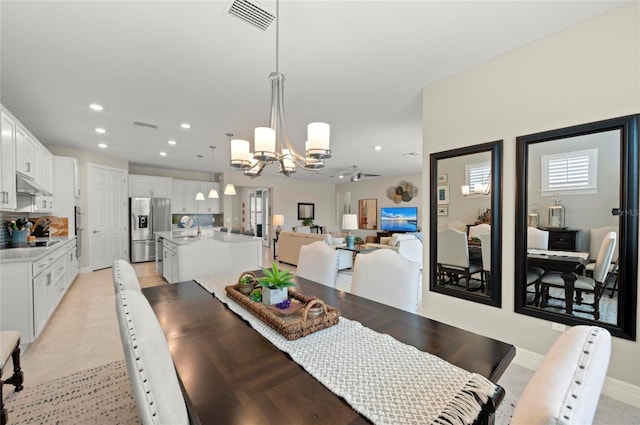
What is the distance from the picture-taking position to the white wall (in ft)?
5.93

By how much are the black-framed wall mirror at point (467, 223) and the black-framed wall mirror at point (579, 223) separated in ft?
0.59

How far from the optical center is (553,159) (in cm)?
212

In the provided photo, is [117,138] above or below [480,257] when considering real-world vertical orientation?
above

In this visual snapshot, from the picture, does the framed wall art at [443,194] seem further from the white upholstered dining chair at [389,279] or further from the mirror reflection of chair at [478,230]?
the white upholstered dining chair at [389,279]

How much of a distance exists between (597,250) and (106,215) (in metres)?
7.71

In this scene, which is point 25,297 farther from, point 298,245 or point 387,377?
point 298,245

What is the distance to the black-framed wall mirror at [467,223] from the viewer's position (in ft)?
7.80

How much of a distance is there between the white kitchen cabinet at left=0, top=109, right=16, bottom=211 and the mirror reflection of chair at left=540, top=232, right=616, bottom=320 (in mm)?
4887

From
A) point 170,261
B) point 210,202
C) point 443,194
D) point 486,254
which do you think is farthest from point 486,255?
point 210,202

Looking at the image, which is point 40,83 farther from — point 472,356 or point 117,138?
point 472,356

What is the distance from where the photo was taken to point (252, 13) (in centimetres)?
180

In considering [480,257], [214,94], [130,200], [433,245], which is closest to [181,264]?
[214,94]

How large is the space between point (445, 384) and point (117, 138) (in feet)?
18.5

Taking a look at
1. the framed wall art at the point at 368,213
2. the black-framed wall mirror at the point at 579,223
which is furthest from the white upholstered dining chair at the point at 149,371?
the framed wall art at the point at 368,213
